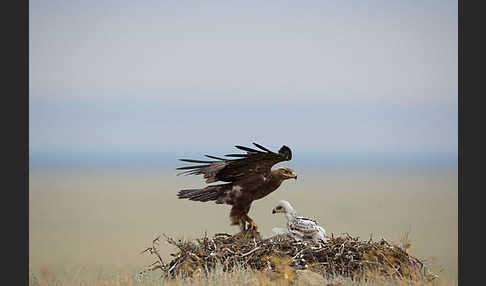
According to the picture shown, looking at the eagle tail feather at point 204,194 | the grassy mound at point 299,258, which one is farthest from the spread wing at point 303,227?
the eagle tail feather at point 204,194

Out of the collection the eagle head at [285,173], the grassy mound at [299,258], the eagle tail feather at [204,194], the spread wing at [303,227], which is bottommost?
the grassy mound at [299,258]

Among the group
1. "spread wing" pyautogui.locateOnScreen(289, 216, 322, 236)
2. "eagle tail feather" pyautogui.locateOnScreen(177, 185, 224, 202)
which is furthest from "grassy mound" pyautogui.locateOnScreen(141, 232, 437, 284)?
"eagle tail feather" pyautogui.locateOnScreen(177, 185, 224, 202)

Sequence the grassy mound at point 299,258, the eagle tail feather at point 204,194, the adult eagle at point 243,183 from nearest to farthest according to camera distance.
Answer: the grassy mound at point 299,258
the adult eagle at point 243,183
the eagle tail feather at point 204,194

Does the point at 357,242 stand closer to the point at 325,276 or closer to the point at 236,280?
the point at 325,276

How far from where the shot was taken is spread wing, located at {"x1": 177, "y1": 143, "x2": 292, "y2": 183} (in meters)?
6.02

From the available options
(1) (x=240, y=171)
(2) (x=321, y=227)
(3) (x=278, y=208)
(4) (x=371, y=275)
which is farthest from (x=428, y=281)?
(1) (x=240, y=171)

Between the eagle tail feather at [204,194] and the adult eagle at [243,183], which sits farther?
the eagle tail feather at [204,194]

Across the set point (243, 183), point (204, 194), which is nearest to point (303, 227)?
point (243, 183)

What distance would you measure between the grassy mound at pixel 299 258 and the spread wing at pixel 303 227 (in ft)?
0.42

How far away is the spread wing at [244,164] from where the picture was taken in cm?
602

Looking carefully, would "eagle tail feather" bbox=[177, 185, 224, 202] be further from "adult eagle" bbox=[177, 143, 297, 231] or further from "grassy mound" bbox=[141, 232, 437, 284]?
"grassy mound" bbox=[141, 232, 437, 284]

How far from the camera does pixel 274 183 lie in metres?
6.25

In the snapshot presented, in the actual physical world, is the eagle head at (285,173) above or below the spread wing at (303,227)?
above

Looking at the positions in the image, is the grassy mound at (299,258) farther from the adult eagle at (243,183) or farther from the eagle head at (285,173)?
the eagle head at (285,173)
